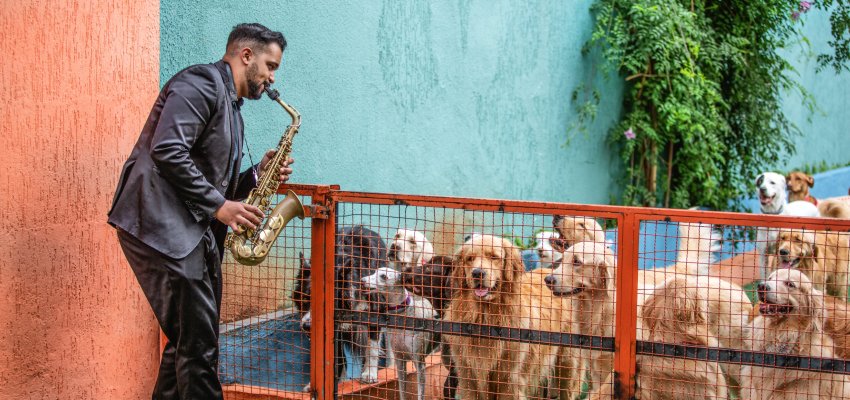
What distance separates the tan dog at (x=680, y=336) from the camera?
4539mm

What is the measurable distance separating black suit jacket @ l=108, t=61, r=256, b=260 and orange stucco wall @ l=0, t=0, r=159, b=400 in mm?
862

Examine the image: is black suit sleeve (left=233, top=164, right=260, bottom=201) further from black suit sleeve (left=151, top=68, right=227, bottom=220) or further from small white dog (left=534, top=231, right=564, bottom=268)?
small white dog (left=534, top=231, right=564, bottom=268)

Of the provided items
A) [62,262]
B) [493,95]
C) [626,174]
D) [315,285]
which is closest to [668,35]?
[626,174]

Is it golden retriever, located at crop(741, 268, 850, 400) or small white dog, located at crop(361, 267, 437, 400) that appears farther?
small white dog, located at crop(361, 267, 437, 400)

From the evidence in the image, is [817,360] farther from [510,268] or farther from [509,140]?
[509,140]

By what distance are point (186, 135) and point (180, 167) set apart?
15cm

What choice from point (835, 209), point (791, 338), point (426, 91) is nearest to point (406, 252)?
point (791, 338)

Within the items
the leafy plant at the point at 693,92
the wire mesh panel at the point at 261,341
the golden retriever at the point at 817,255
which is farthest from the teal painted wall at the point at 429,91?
the golden retriever at the point at 817,255

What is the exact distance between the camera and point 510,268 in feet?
16.4

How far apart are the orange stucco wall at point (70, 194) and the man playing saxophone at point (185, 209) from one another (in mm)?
855

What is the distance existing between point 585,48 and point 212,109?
826cm

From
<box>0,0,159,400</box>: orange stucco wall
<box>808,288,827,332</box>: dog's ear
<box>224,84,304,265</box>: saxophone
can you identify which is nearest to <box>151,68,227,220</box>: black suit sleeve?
<box>224,84,304,265</box>: saxophone

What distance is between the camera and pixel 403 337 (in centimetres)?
527

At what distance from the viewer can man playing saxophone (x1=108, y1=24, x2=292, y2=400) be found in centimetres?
366
